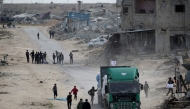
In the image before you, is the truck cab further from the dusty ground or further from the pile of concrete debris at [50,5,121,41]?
the pile of concrete debris at [50,5,121,41]

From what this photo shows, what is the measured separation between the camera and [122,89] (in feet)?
87.4

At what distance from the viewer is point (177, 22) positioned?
1972 inches

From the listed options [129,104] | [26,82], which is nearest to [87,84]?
[26,82]

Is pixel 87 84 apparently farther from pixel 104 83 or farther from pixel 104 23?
pixel 104 23

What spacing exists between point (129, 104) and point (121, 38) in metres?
27.9

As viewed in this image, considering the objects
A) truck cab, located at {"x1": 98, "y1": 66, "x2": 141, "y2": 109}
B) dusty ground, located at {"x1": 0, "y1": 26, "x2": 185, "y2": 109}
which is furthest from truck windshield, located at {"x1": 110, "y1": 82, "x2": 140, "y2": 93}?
dusty ground, located at {"x1": 0, "y1": 26, "x2": 185, "y2": 109}

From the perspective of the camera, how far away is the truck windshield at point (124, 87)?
2659 cm

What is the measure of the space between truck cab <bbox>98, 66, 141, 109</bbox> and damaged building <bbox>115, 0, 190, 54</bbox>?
23113mm

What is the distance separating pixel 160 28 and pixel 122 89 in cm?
2438

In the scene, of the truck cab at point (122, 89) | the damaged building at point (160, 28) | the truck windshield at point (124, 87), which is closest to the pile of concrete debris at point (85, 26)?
the damaged building at point (160, 28)

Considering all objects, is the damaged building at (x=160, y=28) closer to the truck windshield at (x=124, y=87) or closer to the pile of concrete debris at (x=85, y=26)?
the truck windshield at (x=124, y=87)

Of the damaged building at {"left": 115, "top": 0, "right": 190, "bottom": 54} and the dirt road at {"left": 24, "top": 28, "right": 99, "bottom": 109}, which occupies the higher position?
the damaged building at {"left": 115, "top": 0, "right": 190, "bottom": 54}

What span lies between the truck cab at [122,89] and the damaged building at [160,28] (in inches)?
910

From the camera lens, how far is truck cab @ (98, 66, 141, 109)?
26297 mm
